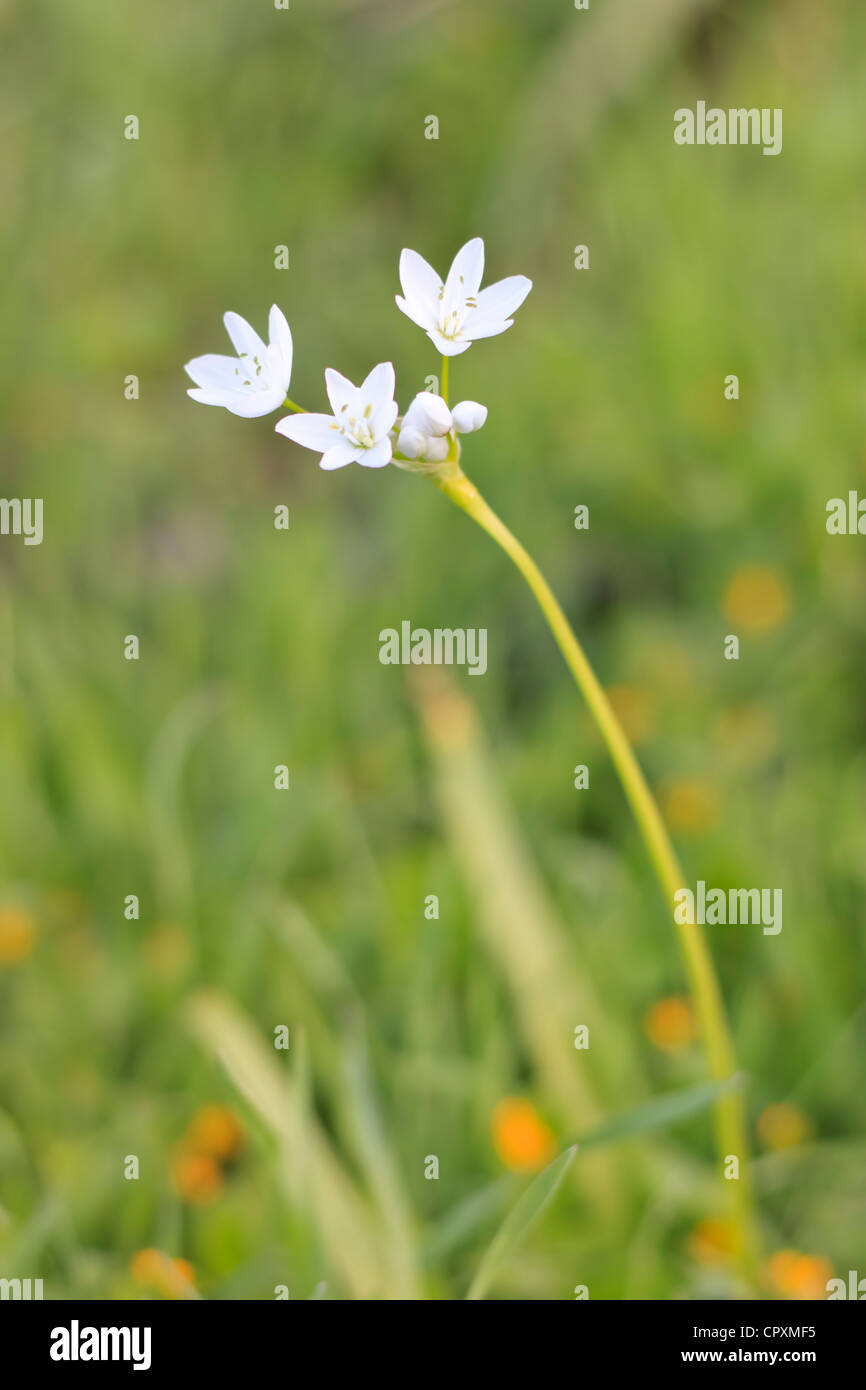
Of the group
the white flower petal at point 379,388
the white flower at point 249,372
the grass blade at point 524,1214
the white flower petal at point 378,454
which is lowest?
the grass blade at point 524,1214

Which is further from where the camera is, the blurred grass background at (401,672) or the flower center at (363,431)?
the blurred grass background at (401,672)

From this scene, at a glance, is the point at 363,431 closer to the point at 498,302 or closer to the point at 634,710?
the point at 498,302

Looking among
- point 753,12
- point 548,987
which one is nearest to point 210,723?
point 548,987

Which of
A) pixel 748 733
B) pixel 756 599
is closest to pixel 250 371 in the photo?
pixel 748 733

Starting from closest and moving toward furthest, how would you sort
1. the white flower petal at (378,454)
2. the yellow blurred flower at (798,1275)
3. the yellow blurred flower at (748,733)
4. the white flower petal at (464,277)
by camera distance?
the white flower petal at (378,454)
the white flower petal at (464,277)
the yellow blurred flower at (798,1275)
the yellow blurred flower at (748,733)

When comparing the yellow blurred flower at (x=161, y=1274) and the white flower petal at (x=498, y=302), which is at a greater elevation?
the white flower petal at (x=498, y=302)

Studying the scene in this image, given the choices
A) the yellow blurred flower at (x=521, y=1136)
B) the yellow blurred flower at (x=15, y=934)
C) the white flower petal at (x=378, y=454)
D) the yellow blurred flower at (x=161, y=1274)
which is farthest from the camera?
the yellow blurred flower at (x=15, y=934)

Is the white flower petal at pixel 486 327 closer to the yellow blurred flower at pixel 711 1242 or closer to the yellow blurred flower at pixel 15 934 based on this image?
the yellow blurred flower at pixel 711 1242

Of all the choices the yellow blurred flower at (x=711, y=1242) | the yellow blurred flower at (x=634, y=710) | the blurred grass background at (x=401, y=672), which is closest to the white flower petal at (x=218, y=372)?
the blurred grass background at (x=401, y=672)
